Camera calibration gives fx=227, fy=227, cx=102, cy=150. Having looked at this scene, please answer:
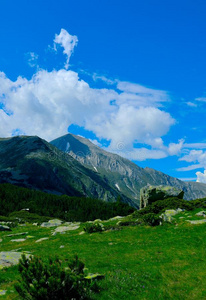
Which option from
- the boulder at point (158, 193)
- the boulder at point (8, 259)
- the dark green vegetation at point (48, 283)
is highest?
the boulder at point (158, 193)

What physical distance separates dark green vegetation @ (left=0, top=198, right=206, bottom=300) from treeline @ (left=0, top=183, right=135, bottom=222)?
10686 centimetres

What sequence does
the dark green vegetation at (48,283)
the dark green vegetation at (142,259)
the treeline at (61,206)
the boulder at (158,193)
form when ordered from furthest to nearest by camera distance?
the treeline at (61,206) → the boulder at (158,193) → the dark green vegetation at (142,259) → the dark green vegetation at (48,283)

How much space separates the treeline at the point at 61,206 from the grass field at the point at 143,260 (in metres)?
107

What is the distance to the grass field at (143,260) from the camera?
42.3 ft

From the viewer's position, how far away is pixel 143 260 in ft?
58.1

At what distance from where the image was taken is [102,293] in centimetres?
1190

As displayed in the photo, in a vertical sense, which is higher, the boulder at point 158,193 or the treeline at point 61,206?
the boulder at point 158,193

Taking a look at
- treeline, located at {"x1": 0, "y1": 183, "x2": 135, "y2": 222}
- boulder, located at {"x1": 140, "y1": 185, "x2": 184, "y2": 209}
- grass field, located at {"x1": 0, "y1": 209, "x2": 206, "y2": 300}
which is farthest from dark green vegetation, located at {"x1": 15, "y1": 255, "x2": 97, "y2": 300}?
treeline, located at {"x1": 0, "y1": 183, "x2": 135, "y2": 222}

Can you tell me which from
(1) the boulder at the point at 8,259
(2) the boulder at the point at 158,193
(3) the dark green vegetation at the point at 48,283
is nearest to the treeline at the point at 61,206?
(2) the boulder at the point at 158,193

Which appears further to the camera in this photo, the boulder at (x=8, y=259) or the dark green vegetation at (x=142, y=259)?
the boulder at (x=8, y=259)

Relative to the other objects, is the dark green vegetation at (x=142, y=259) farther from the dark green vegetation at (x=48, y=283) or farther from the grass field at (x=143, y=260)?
the dark green vegetation at (x=48, y=283)

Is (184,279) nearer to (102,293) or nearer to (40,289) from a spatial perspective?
(102,293)

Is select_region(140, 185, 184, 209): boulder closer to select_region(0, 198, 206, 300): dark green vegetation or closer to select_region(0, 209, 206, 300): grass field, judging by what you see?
select_region(0, 198, 206, 300): dark green vegetation

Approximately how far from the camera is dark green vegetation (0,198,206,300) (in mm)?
12859
